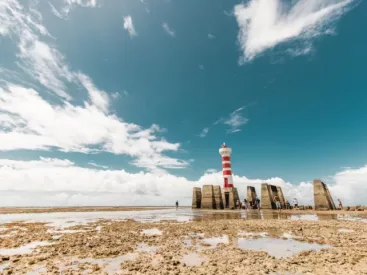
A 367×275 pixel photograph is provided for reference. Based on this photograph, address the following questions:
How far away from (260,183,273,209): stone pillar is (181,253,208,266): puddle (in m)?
33.3

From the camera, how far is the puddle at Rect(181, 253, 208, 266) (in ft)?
22.2

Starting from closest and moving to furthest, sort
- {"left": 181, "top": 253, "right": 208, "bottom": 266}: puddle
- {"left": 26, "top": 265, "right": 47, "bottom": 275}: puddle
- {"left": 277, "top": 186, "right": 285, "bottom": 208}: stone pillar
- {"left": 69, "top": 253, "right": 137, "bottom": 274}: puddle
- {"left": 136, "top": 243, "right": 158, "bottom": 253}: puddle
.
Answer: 1. {"left": 26, "top": 265, "right": 47, "bottom": 275}: puddle
2. {"left": 69, "top": 253, "right": 137, "bottom": 274}: puddle
3. {"left": 181, "top": 253, "right": 208, "bottom": 266}: puddle
4. {"left": 136, "top": 243, "right": 158, "bottom": 253}: puddle
5. {"left": 277, "top": 186, "right": 285, "bottom": 208}: stone pillar

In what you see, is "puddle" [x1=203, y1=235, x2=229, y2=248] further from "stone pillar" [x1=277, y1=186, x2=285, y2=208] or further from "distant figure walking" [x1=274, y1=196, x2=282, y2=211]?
"stone pillar" [x1=277, y1=186, x2=285, y2=208]

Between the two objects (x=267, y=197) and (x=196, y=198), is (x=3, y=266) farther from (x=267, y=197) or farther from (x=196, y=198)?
(x=196, y=198)

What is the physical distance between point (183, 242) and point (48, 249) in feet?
17.8

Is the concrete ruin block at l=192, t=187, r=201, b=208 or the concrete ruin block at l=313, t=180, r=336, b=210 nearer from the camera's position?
the concrete ruin block at l=313, t=180, r=336, b=210

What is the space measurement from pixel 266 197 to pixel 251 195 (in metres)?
4.35


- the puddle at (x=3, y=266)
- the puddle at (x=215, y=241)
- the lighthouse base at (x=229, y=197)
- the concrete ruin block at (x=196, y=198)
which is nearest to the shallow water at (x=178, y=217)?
the puddle at (x=215, y=241)

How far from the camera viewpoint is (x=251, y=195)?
41906mm

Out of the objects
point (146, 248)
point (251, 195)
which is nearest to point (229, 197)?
point (251, 195)

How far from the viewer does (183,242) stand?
991 cm

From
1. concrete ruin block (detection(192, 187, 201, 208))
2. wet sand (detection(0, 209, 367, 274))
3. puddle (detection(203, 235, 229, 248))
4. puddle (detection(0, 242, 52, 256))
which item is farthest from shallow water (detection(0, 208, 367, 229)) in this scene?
concrete ruin block (detection(192, 187, 201, 208))

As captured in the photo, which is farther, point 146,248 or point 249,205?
point 249,205

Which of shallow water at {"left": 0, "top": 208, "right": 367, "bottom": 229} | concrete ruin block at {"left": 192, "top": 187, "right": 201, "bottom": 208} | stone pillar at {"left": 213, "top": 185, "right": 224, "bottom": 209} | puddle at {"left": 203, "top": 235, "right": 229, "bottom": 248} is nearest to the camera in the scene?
puddle at {"left": 203, "top": 235, "right": 229, "bottom": 248}
